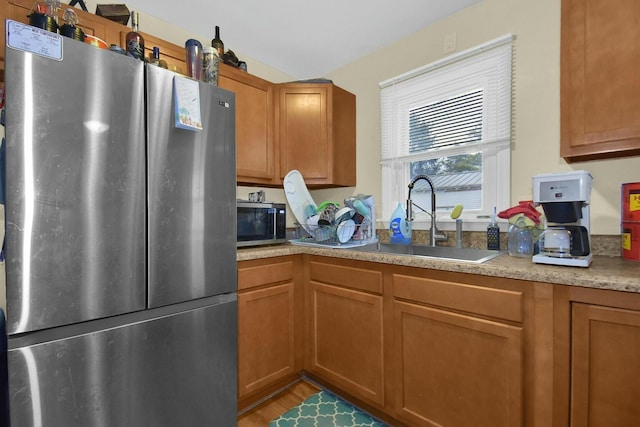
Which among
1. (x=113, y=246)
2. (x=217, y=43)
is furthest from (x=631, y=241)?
(x=217, y=43)

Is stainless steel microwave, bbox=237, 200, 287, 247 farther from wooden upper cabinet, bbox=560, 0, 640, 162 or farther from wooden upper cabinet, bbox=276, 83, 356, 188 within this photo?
wooden upper cabinet, bbox=560, 0, 640, 162

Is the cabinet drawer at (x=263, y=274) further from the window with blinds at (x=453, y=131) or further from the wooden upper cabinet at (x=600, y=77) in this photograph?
the wooden upper cabinet at (x=600, y=77)

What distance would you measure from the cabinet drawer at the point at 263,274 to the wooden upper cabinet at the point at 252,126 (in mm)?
706

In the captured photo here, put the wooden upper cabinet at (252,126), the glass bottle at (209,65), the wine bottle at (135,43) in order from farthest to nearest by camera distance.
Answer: the wooden upper cabinet at (252,126), the glass bottle at (209,65), the wine bottle at (135,43)

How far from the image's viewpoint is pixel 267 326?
68.8 inches

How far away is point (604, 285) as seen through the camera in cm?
92

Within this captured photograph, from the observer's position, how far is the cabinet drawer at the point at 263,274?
5.33ft

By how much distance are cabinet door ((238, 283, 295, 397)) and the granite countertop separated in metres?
0.31

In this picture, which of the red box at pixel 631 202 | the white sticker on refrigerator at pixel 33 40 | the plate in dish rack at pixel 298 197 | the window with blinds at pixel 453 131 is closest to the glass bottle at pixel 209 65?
the white sticker on refrigerator at pixel 33 40

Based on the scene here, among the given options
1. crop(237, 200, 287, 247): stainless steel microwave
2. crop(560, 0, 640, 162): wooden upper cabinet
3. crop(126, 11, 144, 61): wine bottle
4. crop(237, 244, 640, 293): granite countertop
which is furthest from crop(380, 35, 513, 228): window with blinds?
crop(126, 11, 144, 61): wine bottle

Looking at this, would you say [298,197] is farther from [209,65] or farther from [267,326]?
[209,65]

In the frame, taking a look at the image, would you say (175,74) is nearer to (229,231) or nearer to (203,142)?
(203,142)

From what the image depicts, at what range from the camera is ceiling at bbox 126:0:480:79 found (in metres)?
1.79

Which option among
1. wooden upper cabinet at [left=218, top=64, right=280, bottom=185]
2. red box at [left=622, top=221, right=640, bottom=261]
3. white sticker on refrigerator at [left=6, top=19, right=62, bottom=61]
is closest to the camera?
white sticker on refrigerator at [left=6, top=19, right=62, bottom=61]
